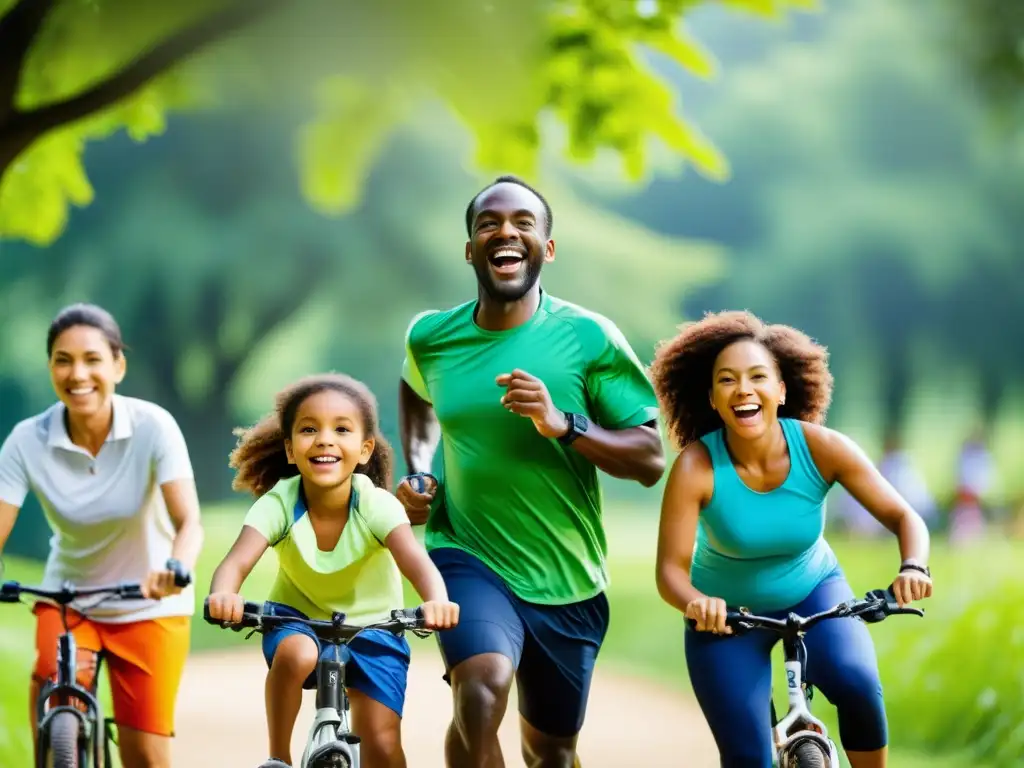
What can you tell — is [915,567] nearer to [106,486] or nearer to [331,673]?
[331,673]

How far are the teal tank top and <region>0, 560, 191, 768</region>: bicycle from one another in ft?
4.92

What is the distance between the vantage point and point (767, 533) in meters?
4.33

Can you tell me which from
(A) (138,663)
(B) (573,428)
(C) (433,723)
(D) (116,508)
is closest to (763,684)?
(B) (573,428)

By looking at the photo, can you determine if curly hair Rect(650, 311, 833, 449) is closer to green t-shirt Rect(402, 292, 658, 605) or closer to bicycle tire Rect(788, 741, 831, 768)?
green t-shirt Rect(402, 292, 658, 605)

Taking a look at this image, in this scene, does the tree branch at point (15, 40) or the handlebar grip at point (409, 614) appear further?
the tree branch at point (15, 40)

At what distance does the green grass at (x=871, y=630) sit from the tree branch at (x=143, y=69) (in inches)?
120

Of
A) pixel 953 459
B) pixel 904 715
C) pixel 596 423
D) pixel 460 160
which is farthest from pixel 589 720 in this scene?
pixel 460 160

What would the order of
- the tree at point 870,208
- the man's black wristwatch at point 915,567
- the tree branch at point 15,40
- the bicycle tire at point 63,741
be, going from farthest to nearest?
the tree at point 870,208 < the tree branch at point 15,40 < the bicycle tire at point 63,741 < the man's black wristwatch at point 915,567

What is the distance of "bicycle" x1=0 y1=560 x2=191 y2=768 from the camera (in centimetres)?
432

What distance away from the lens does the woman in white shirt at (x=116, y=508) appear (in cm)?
477

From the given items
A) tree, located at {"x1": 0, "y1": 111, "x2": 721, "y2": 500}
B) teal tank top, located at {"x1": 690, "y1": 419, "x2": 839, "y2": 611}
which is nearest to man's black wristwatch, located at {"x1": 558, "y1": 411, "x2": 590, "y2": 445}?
teal tank top, located at {"x1": 690, "y1": 419, "x2": 839, "y2": 611}

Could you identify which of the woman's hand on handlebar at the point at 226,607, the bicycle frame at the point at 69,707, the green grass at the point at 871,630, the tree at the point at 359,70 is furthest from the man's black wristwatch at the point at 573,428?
the green grass at the point at 871,630

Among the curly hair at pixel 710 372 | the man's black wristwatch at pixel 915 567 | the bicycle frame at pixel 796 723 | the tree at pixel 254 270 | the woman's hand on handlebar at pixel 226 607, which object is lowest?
the bicycle frame at pixel 796 723

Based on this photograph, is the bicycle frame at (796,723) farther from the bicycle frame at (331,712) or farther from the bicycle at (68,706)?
the bicycle at (68,706)
